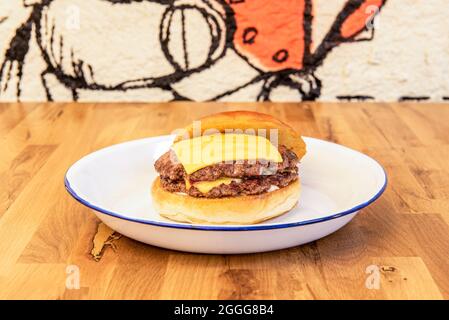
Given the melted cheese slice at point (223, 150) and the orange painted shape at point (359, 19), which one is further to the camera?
the orange painted shape at point (359, 19)

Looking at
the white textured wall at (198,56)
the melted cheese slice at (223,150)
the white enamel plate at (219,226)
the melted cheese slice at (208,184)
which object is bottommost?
the white textured wall at (198,56)

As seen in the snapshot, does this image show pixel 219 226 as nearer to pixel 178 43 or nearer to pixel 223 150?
pixel 223 150

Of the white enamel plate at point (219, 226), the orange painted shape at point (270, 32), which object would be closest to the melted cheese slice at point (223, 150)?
the white enamel plate at point (219, 226)

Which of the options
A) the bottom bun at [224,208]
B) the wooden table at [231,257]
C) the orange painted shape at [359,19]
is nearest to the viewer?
the wooden table at [231,257]

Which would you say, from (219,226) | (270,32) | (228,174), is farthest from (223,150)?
(270,32)

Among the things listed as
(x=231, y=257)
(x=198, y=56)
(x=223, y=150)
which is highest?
(x=223, y=150)

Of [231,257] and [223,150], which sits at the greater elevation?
[223,150]

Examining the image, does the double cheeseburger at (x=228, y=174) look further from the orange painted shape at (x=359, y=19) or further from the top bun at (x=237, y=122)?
the orange painted shape at (x=359, y=19)

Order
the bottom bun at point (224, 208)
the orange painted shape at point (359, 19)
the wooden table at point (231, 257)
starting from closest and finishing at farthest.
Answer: the wooden table at point (231, 257)
the bottom bun at point (224, 208)
the orange painted shape at point (359, 19)
